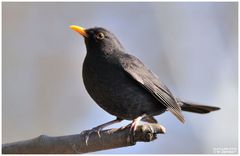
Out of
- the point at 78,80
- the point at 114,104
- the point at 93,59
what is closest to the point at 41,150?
the point at 114,104

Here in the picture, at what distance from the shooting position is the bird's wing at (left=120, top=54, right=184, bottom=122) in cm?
550

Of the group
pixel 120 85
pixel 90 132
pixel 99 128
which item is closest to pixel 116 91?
pixel 120 85

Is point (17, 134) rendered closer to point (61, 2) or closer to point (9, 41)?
point (9, 41)

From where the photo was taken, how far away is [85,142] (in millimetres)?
4758

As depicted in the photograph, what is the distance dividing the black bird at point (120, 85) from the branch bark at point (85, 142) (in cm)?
29

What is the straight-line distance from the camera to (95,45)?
5.91m

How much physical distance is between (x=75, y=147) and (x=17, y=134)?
233cm

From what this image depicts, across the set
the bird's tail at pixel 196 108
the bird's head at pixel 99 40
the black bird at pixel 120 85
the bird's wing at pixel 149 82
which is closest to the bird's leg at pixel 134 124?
the black bird at pixel 120 85

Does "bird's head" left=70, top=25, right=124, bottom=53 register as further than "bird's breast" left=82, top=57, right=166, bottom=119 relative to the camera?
Yes

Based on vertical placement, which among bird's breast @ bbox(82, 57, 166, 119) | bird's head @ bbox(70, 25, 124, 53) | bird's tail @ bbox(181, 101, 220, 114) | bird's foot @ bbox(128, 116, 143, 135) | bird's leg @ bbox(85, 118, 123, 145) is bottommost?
bird's leg @ bbox(85, 118, 123, 145)

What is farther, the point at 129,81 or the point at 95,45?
the point at 95,45

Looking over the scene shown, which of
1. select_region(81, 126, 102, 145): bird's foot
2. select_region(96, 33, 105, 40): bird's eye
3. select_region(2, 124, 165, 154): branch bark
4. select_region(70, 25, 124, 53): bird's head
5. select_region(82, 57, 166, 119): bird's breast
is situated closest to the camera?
select_region(2, 124, 165, 154): branch bark

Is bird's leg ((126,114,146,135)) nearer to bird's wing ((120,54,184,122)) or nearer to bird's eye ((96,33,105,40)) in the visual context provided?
bird's wing ((120,54,184,122))

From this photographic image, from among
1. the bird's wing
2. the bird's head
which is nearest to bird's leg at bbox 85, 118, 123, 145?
the bird's wing
